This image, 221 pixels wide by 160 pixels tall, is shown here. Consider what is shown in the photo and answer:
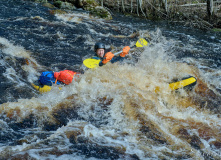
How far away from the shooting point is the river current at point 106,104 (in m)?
3.08

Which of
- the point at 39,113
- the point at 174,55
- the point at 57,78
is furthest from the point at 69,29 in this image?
the point at 39,113

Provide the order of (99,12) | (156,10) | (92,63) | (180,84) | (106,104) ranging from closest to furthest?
1. (106,104)
2. (180,84)
3. (92,63)
4. (99,12)
5. (156,10)

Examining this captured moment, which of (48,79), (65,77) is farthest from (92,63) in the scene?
(48,79)

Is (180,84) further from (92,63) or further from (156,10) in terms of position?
(156,10)

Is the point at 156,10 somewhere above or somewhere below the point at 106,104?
above

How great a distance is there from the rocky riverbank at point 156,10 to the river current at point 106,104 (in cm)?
326

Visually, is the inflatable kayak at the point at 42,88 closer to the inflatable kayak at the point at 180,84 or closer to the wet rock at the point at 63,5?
the inflatable kayak at the point at 180,84

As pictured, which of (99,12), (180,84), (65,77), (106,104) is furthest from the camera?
(99,12)

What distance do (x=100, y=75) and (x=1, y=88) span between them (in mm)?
2123

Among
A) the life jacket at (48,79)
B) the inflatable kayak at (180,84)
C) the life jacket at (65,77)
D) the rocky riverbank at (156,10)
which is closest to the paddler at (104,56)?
the life jacket at (65,77)

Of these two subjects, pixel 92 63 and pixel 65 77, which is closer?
pixel 65 77

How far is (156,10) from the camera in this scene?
12.7m

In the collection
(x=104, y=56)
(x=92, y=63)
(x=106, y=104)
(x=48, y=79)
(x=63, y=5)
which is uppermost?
(x=63, y=5)

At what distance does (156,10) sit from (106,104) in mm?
10159
